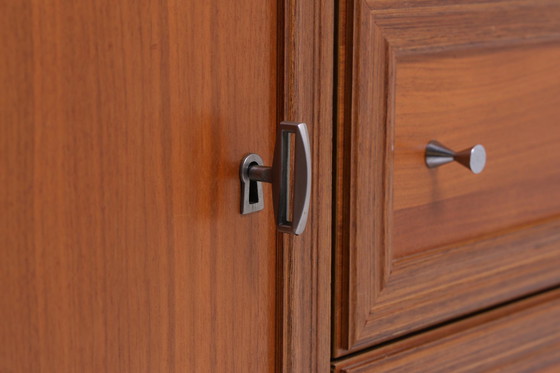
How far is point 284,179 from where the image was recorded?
0.45 m

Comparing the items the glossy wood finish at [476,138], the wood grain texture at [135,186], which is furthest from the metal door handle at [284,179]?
the glossy wood finish at [476,138]

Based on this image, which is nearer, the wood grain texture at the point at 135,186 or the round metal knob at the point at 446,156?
the wood grain texture at the point at 135,186

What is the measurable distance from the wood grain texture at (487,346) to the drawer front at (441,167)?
0.01m

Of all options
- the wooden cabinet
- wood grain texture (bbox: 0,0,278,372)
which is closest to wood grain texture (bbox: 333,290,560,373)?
the wooden cabinet

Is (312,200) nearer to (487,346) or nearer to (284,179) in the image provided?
(284,179)

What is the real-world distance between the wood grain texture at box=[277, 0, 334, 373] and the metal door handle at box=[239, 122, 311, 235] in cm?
3

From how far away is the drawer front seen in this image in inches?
19.9

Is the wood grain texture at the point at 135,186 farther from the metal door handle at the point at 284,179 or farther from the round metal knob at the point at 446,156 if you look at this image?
the round metal knob at the point at 446,156

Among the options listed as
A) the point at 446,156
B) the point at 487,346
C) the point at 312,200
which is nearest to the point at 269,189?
the point at 312,200

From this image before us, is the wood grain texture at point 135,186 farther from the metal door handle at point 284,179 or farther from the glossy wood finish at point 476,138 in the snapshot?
the glossy wood finish at point 476,138

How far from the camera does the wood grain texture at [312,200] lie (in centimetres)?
47

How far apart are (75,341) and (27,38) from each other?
6.0 inches

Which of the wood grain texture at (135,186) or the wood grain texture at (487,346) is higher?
the wood grain texture at (135,186)

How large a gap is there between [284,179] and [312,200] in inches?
1.9
